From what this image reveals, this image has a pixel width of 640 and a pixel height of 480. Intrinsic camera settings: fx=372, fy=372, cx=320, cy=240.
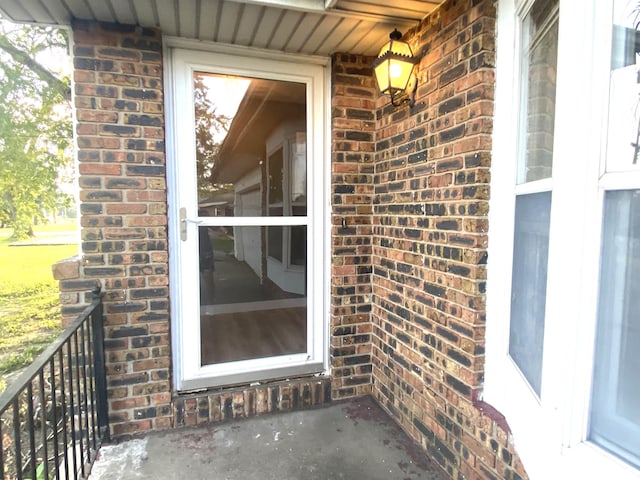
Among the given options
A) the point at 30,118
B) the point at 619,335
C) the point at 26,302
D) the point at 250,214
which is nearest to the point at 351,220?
the point at 250,214

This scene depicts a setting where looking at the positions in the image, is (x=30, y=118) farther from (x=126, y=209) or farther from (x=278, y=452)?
(x=278, y=452)

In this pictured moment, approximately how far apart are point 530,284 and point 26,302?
38.8ft

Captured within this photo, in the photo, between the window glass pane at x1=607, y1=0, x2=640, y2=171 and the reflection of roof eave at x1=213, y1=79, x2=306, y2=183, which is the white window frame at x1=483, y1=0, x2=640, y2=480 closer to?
the window glass pane at x1=607, y1=0, x2=640, y2=171

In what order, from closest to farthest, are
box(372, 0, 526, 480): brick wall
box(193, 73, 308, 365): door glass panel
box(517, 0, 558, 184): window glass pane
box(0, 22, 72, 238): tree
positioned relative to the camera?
box(517, 0, 558, 184): window glass pane → box(372, 0, 526, 480): brick wall → box(193, 73, 308, 365): door glass panel → box(0, 22, 72, 238): tree

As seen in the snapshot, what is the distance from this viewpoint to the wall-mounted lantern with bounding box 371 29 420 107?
2084 mm

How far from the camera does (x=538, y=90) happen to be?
150 centimetres

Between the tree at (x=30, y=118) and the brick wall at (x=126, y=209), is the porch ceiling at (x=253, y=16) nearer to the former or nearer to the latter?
the brick wall at (x=126, y=209)

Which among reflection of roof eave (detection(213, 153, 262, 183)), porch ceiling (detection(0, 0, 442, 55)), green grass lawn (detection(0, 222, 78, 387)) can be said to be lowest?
green grass lawn (detection(0, 222, 78, 387))

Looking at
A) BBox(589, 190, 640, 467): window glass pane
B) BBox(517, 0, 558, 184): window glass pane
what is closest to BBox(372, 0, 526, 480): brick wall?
BBox(517, 0, 558, 184): window glass pane

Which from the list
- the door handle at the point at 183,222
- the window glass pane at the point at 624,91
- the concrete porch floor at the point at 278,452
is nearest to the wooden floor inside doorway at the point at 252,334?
the concrete porch floor at the point at 278,452

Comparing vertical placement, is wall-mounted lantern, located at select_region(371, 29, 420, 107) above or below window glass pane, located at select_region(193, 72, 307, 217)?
above

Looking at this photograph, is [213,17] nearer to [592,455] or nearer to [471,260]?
[471,260]

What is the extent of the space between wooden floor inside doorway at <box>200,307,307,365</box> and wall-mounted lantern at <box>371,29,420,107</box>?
162 centimetres

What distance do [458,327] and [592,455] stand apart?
0.80 meters
